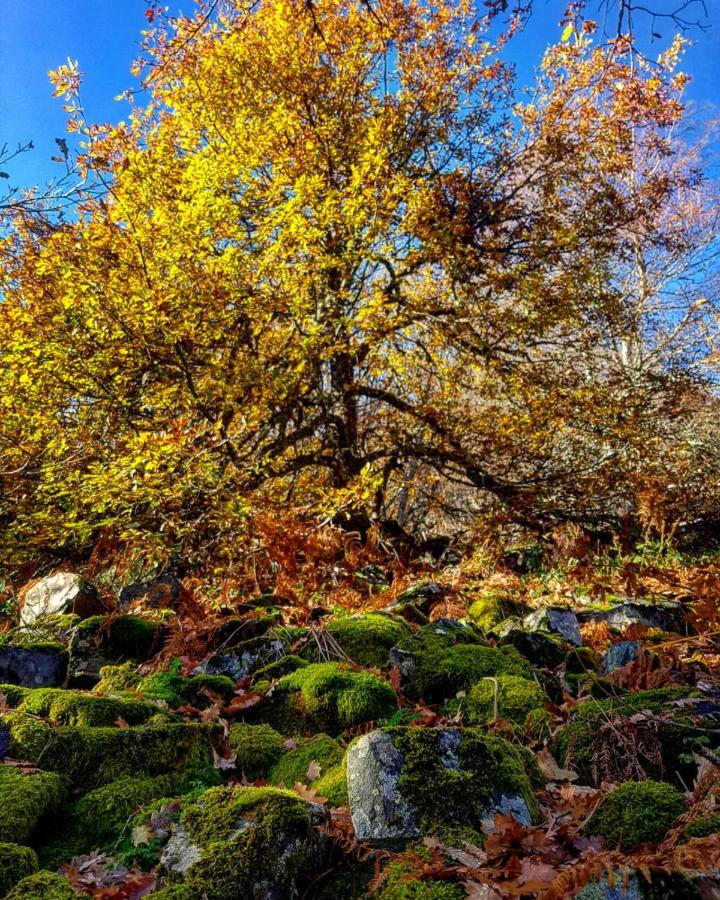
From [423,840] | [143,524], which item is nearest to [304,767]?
[423,840]

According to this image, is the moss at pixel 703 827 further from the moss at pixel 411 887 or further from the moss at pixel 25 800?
the moss at pixel 25 800

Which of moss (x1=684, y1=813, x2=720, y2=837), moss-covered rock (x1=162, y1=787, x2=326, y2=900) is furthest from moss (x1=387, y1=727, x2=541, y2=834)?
moss (x1=684, y1=813, x2=720, y2=837)

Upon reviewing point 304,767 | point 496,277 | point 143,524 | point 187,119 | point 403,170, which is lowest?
point 304,767

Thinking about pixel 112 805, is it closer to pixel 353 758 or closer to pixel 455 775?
pixel 353 758

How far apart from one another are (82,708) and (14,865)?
138cm

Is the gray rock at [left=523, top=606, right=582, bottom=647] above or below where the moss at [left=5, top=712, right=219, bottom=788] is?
above

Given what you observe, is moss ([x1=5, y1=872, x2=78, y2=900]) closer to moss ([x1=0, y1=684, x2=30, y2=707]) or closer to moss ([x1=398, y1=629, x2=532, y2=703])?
moss ([x1=0, y1=684, x2=30, y2=707])

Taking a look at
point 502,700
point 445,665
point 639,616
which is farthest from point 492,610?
point 502,700

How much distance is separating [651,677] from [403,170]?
9.23 meters

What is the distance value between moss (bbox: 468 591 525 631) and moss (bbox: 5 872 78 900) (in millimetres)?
4276

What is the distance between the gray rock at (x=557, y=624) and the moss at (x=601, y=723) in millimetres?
1583

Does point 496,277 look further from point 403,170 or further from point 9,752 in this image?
point 9,752

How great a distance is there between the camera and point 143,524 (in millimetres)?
8219

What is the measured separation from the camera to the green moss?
9.73 feet
